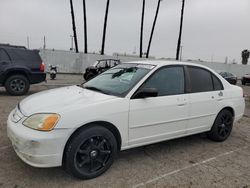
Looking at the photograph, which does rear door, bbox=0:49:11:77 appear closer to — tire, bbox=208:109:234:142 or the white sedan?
the white sedan

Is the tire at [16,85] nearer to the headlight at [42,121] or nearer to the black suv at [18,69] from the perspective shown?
the black suv at [18,69]

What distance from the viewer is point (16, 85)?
8203mm

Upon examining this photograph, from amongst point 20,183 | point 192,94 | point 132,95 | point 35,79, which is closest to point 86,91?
point 132,95

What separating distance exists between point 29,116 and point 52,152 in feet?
1.81

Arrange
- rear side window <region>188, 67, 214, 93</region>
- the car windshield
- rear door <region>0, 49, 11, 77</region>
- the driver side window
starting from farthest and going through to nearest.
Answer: rear door <region>0, 49, 11, 77</region>
rear side window <region>188, 67, 214, 93</region>
the driver side window
the car windshield

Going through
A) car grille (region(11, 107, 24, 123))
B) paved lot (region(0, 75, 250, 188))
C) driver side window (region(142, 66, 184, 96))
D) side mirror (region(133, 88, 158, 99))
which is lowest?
paved lot (region(0, 75, 250, 188))

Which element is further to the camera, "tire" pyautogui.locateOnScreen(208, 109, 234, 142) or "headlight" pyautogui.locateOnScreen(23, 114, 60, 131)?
"tire" pyautogui.locateOnScreen(208, 109, 234, 142)

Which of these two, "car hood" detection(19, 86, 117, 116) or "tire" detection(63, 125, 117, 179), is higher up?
"car hood" detection(19, 86, 117, 116)

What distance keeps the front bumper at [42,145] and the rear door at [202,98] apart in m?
2.24

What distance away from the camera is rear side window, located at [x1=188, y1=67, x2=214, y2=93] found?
408 centimetres

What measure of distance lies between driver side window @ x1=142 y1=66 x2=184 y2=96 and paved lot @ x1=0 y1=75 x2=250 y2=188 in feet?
3.52

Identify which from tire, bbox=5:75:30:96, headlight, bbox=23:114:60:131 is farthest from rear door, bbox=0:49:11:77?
headlight, bbox=23:114:60:131

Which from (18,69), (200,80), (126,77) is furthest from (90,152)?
(18,69)

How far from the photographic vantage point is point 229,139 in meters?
4.82
